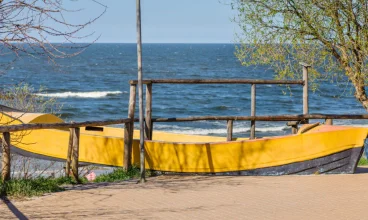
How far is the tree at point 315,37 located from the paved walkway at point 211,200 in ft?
11.6

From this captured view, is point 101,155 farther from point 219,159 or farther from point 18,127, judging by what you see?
point 18,127

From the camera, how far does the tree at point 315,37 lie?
1343cm

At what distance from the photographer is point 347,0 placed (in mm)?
13195

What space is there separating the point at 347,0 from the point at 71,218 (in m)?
7.81

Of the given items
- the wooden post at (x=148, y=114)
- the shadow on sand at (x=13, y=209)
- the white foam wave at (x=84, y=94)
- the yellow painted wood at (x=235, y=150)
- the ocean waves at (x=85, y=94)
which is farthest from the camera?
the white foam wave at (x=84, y=94)

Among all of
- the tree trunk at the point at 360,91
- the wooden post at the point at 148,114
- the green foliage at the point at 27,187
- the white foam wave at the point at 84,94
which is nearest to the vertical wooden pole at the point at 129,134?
the wooden post at the point at 148,114

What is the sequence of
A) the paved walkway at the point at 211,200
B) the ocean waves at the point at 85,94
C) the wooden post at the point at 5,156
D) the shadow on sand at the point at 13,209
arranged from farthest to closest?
1. the ocean waves at the point at 85,94
2. the wooden post at the point at 5,156
3. the paved walkway at the point at 211,200
4. the shadow on sand at the point at 13,209

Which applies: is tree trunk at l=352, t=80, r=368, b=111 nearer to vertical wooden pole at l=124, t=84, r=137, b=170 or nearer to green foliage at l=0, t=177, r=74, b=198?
vertical wooden pole at l=124, t=84, r=137, b=170

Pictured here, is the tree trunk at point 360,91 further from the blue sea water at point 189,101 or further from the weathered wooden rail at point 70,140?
the blue sea water at point 189,101

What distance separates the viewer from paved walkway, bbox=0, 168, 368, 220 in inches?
325

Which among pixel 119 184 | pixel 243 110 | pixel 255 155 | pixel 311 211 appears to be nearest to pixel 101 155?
pixel 119 184

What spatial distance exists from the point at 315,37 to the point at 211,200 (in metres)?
5.99

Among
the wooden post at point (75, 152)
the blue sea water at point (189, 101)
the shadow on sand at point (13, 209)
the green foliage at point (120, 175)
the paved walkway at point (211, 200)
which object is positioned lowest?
the blue sea water at point (189, 101)

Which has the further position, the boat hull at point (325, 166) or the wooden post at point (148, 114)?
the wooden post at point (148, 114)
